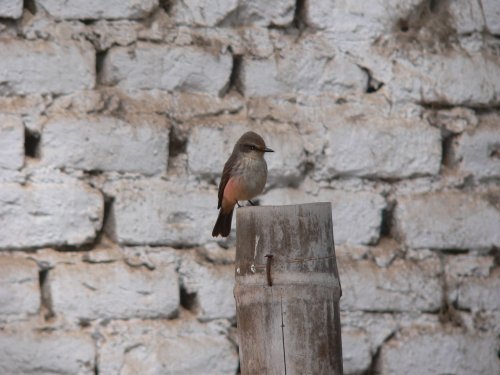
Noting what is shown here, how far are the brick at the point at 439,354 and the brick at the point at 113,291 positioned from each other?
41.3 inches

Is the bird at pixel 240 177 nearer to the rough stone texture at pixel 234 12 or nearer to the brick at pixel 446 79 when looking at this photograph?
the rough stone texture at pixel 234 12

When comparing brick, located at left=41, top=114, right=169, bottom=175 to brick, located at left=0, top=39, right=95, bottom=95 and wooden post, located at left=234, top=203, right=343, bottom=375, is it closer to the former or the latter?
brick, located at left=0, top=39, right=95, bottom=95

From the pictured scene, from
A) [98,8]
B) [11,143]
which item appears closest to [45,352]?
[11,143]

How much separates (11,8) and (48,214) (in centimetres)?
85

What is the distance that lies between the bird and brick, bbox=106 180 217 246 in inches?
4.8

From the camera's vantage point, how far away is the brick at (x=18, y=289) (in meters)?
3.98

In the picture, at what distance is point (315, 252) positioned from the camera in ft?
9.32

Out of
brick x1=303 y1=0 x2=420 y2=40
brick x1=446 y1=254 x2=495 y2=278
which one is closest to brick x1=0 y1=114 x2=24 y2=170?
brick x1=303 y1=0 x2=420 y2=40

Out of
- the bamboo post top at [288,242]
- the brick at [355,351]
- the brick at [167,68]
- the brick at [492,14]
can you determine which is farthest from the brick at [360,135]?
the bamboo post top at [288,242]

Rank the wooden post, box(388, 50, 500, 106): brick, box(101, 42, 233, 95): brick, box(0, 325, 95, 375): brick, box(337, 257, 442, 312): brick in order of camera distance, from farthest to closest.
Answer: box(388, 50, 500, 106): brick < box(337, 257, 442, 312): brick < box(101, 42, 233, 95): brick < box(0, 325, 95, 375): brick < the wooden post

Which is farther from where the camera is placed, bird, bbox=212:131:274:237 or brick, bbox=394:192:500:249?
brick, bbox=394:192:500:249

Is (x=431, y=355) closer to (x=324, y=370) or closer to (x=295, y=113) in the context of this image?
(x=295, y=113)

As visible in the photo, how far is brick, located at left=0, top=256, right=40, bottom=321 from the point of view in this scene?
398 centimetres

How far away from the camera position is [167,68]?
4.39 metres
